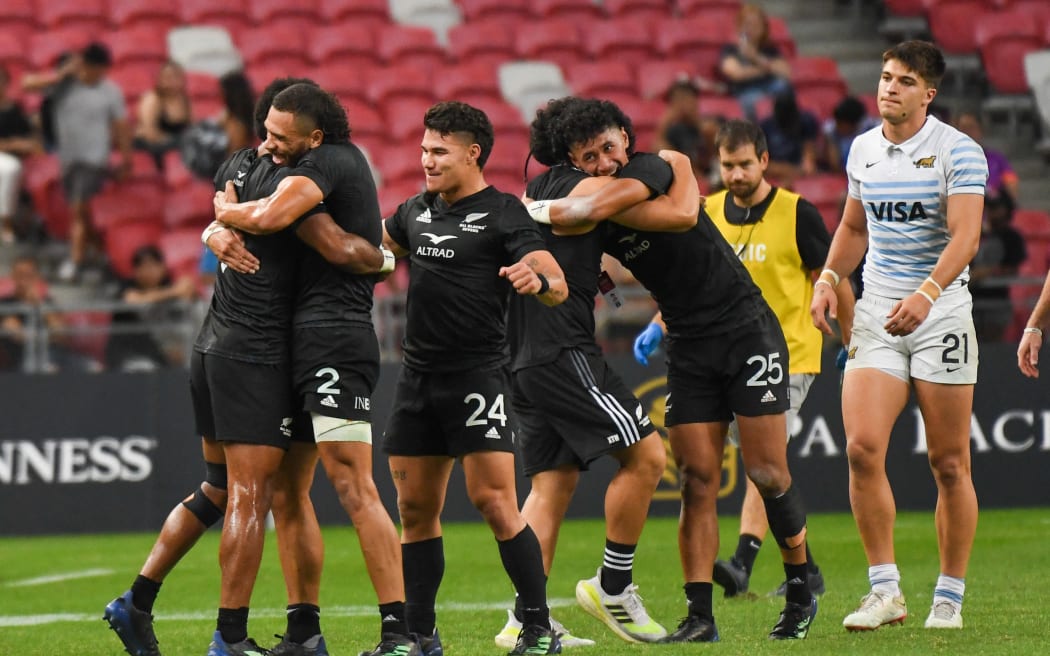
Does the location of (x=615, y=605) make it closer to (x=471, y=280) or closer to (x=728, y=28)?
(x=471, y=280)

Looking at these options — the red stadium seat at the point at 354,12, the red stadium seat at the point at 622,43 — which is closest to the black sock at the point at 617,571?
the red stadium seat at the point at 622,43

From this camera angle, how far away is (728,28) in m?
17.4

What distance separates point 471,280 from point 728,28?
470 inches

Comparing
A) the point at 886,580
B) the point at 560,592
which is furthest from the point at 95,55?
the point at 886,580

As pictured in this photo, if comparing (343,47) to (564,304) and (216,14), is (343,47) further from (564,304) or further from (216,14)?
(564,304)

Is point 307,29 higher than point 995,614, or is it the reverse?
point 307,29

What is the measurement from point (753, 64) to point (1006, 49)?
9.43ft

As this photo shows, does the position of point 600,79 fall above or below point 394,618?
above

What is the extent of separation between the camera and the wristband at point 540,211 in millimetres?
6387

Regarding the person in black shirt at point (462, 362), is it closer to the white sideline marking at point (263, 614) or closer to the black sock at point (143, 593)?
the black sock at point (143, 593)

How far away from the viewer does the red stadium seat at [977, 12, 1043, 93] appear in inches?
651

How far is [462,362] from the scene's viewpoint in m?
6.11

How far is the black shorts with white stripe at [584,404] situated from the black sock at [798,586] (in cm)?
85

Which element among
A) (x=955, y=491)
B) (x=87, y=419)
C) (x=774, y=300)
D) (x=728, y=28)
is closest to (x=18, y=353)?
(x=87, y=419)
